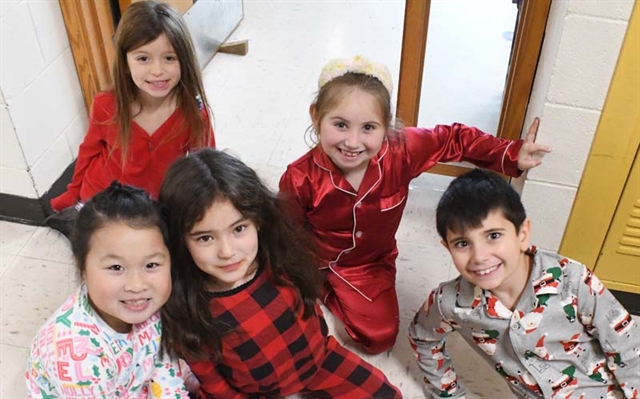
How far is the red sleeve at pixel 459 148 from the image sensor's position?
4.94ft

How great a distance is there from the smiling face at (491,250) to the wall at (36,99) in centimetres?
120

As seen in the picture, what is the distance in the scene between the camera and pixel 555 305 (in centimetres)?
125

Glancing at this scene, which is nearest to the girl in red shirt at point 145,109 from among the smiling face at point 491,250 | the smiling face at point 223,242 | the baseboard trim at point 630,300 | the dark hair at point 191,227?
the dark hair at point 191,227

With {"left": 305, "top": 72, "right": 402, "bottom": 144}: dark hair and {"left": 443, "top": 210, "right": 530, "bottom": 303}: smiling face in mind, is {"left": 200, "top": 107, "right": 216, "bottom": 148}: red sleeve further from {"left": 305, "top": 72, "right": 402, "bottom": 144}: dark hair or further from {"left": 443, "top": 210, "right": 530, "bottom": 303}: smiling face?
{"left": 443, "top": 210, "right": 530, "bottom": 303}: smiling face

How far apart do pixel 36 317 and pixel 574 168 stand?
138 cm

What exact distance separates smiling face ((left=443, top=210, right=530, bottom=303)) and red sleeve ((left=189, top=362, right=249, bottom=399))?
1.79 feet

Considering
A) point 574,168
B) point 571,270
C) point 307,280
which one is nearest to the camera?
point 571,270

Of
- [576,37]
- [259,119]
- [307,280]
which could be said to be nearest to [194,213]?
[307,280]

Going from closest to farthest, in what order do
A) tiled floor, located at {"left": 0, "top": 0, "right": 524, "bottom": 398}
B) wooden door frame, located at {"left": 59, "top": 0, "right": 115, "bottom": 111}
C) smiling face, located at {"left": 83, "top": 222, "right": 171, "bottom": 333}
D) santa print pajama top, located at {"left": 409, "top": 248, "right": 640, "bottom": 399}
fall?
smiling face, located at {"left": 83, "top": 222, "right": 171, "bottom": 333}
santa print pajama top, located at {"left": 409, "top": 248, "right": 640, "bottom": 399}
tiled floor, located at {"left": 0, "top": 0, "right": 524, "bottom": 398}
wooden door frame, located at {"left": 59, "top": 0, "right": 115, "bottom": 111}

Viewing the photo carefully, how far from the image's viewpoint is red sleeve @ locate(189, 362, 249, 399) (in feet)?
4.37

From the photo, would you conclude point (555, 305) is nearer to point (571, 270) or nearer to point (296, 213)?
point (571, 270)

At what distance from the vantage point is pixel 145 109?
1.68 m

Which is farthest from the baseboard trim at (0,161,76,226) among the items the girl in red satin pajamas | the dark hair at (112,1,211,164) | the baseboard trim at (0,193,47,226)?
the girl in red satin pajamas

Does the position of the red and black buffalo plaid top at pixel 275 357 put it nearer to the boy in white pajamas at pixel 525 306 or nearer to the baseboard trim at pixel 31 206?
the boy in white pajamas at pixel 525 306
